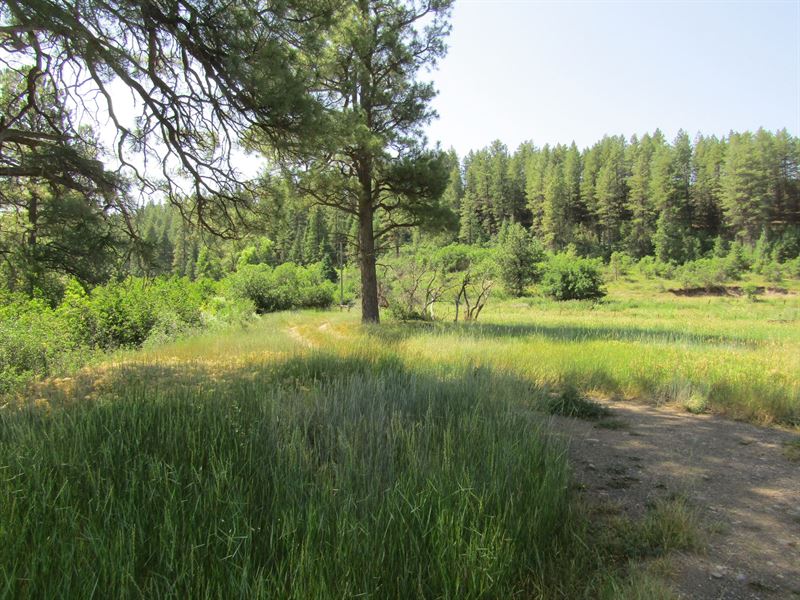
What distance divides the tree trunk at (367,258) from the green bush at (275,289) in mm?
15809

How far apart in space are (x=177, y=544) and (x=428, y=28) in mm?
17264

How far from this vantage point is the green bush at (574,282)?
147 ft

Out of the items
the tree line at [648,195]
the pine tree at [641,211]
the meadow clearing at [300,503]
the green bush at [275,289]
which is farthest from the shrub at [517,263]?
the meadow clearing at [300,503]

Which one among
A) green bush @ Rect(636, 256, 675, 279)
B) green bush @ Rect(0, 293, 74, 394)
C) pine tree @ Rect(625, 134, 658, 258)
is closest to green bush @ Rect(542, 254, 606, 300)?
green bush @ Rect(636, 256, 675, 279)

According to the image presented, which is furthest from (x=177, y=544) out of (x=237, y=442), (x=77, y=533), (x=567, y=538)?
(x=567, y=538)

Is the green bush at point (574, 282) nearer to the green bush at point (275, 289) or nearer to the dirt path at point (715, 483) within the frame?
the green bush at point (275, 289)

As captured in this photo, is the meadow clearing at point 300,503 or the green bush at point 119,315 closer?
the meadow clearing at point 300,503

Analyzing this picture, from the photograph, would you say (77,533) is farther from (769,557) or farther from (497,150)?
(497,150)

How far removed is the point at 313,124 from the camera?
23.8 feet

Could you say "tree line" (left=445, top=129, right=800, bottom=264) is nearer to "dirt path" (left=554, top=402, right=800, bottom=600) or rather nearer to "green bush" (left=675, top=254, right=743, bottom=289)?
"green bush" (left=675, top=254, right=743, bottom=289)

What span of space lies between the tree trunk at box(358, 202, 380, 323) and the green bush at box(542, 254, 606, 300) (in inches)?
1336

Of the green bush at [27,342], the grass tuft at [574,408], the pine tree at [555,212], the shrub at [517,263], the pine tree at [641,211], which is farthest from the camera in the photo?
the pine tree at [555,212]

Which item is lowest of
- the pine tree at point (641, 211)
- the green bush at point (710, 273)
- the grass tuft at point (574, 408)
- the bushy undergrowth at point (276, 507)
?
the grass tuft at point (574, 408)

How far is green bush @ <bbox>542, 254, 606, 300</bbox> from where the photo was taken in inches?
1769
